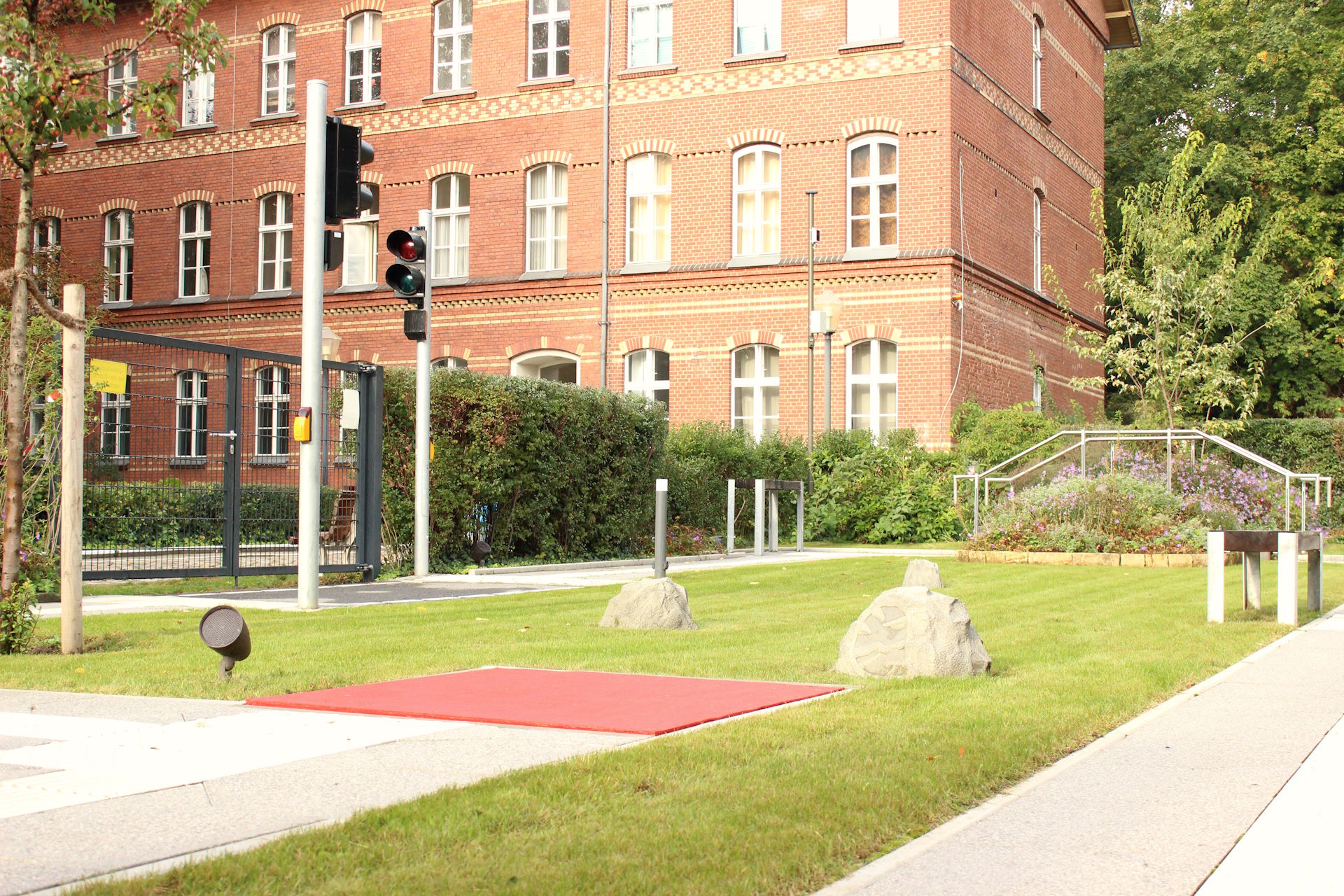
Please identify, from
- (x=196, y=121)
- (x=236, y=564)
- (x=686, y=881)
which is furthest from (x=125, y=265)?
(x=686, y=881)

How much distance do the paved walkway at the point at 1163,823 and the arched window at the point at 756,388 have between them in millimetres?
22767

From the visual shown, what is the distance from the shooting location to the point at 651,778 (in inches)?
198

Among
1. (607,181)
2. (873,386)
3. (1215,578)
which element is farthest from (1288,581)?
(607,181)

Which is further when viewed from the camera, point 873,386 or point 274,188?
point 274,188

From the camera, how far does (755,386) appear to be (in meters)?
29.7

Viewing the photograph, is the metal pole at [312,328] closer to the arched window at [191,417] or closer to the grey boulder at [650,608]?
the arched window at [191,417]

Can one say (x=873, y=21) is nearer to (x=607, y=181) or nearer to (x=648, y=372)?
(x=607, y=181)

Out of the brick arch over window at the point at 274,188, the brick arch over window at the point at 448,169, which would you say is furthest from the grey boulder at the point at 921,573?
the brick arch over window at the point at 274,188

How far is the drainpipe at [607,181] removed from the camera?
30.8 metres

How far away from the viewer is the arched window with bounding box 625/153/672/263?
101 ft

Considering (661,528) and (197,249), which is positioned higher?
(197,249)

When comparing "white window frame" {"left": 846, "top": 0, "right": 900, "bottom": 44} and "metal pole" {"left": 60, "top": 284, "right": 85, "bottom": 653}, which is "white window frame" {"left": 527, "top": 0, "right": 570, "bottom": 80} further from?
"metal pole" {"left": 60, "top": 284, "right": 85, "bottom": 653}

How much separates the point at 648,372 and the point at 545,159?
5591mm

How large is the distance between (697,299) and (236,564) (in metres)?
17.0
